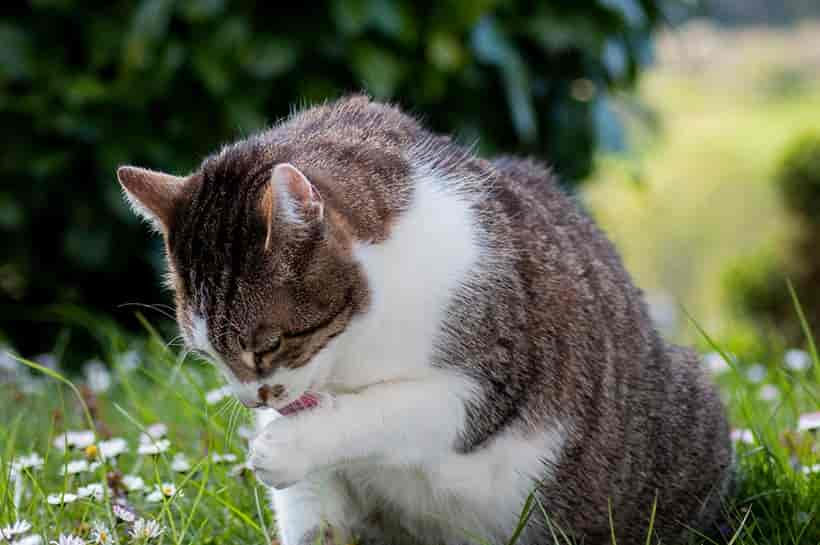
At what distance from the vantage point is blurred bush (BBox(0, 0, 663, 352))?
3.63m

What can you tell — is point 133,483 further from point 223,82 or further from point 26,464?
point 223,82

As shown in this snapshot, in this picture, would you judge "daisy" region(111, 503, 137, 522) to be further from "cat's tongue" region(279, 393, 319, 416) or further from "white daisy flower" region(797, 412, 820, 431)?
"white daisy flower" region(797, 412, 820, 431)

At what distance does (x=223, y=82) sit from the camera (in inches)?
144

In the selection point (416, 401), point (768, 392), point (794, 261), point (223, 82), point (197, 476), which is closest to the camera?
point (416, 401)

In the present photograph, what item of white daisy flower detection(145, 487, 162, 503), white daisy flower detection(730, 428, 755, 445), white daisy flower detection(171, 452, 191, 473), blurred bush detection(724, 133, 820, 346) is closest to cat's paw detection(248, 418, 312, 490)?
white daisy flower detection(145, 487, 162, 503)

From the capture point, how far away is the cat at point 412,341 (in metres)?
1.72

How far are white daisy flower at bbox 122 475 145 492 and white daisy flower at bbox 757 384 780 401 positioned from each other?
1.79m

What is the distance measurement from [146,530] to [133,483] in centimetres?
40

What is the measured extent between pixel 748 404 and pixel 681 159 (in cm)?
602

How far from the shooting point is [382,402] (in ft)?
5.65

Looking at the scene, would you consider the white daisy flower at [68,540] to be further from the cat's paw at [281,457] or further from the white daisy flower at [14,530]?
the cat's paw at [281,457]

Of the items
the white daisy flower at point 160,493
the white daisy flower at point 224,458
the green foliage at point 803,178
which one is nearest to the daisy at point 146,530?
the white daisy flower at point 160,493

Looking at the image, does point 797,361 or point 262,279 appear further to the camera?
point 797,361

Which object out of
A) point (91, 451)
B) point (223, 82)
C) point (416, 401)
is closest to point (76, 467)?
point (91, 451)
